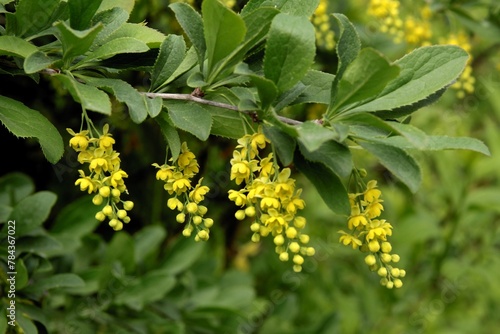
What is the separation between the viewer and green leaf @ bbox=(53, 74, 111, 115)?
0.70 m

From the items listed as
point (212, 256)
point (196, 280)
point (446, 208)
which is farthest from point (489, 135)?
point (196, 280)

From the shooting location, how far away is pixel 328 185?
0.81 m

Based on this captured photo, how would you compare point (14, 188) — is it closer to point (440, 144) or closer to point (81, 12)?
point (81, 12)

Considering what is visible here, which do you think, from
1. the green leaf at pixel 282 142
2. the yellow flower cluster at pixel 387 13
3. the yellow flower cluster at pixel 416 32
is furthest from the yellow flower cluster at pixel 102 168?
the yellow flower cluster at pixel 416 32

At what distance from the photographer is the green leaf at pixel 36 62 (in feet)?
2.41

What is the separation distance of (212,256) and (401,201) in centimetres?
90

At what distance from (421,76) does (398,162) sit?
0.14 m

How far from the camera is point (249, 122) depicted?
0.86 meters

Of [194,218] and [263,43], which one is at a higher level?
[263,43]

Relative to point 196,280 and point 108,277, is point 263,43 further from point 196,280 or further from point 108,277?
point 196,280

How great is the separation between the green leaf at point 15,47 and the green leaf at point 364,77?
387mm

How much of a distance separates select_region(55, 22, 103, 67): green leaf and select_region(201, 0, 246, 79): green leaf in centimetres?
13

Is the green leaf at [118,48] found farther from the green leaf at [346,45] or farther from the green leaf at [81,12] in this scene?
the green leaf at [346,45]

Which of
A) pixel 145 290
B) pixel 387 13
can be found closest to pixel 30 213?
pixel 145 290
